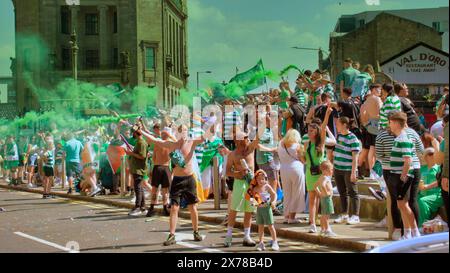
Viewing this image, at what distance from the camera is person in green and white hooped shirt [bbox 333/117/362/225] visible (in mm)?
12398

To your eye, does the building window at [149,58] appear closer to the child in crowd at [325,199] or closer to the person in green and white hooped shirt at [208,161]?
the person in green and white hooped shirt at [208,161]

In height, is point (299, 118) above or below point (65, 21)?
below

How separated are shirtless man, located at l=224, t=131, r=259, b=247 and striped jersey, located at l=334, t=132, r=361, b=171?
1.97 metres

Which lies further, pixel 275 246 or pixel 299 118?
pixel 299 118

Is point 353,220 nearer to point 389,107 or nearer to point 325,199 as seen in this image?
point 325,199

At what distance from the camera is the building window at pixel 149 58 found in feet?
242

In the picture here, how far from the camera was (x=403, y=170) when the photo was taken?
32.8 ft

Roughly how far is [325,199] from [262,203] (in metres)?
1.12

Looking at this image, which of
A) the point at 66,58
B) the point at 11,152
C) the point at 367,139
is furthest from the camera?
the point at 66,58

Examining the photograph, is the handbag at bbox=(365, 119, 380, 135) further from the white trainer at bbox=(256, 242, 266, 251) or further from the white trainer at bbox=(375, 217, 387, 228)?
the white trainer at bbox=(256, 242, 266, 251)

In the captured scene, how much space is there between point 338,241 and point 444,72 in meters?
39.1

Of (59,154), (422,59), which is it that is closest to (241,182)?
(59,154)

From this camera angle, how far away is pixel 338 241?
34.7 feet
